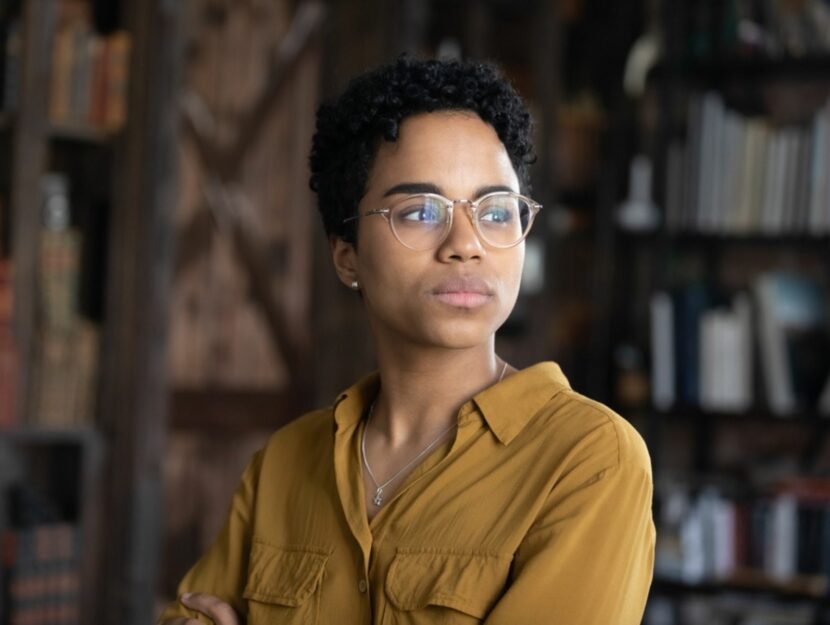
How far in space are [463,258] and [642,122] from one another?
14.5 ft

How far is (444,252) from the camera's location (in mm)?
1591

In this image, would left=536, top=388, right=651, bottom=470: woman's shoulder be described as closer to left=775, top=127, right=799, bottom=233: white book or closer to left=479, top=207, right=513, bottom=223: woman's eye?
left=479, top=207, right=513, bottom=223: woman's eye

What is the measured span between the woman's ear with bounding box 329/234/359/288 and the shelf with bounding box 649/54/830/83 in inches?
154

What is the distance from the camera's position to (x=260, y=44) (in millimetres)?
5852

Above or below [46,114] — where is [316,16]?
above

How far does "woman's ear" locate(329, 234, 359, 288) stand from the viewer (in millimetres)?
1776

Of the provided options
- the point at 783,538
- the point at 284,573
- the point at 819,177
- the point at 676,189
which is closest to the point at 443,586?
the point at 284,573

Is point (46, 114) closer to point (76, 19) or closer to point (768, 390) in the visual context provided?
point (76, 19)

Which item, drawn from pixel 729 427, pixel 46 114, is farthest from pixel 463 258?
pixel 729 427

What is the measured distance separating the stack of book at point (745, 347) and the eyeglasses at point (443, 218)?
3.65 meters

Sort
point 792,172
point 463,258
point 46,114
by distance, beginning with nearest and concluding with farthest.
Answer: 1. point 463,258
2. point 46,114
3. point 792,172

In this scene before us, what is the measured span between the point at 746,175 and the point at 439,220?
379cm

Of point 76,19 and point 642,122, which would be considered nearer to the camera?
point 76,19

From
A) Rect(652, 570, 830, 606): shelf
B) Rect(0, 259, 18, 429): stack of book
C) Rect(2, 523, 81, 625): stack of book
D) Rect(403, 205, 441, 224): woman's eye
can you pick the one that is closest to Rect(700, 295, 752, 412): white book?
Rect(652, 570, 830, 606): shelf
